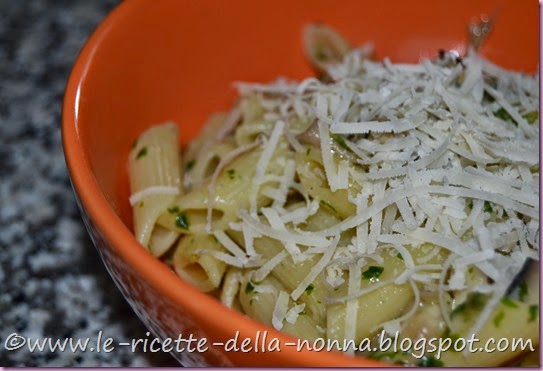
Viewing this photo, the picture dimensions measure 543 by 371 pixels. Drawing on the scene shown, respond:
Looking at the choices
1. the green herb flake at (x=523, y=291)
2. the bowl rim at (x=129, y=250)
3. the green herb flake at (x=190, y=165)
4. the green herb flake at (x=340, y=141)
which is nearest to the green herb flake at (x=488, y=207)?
the green herb flake at (x=523, y=291)

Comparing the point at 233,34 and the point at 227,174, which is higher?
the point at 233,34

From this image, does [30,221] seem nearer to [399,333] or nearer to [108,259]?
[108,259]

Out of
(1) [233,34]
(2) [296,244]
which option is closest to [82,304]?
(2) [296,244]

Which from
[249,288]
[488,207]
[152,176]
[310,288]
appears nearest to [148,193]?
[152,176]

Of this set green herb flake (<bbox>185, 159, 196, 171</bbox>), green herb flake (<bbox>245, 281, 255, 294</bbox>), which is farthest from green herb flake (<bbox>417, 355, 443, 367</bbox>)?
green herb flake (<bbox>185, 159, 196, 171</bbox>)

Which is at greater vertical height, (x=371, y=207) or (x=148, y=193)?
(x=371, y=207)

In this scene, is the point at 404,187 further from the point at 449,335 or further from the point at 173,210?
the point at 173,210

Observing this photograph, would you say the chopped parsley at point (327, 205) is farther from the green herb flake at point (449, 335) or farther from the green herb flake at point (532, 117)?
the green herb flake at point (532, 117)
